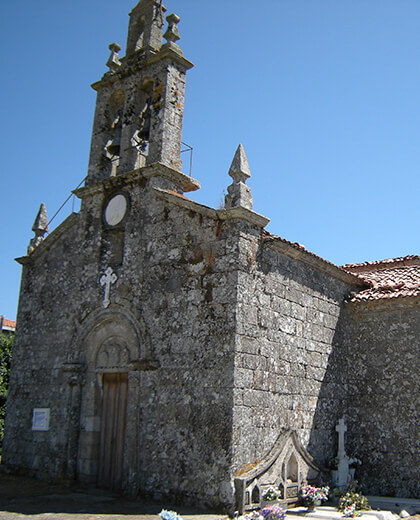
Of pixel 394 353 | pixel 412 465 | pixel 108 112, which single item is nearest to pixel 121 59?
pixel 108 112

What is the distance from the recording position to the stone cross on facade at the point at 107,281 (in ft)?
30.9

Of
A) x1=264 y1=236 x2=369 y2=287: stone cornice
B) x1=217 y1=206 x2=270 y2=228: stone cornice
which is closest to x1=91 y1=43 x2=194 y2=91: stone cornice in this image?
x1=217 y1=206 x2=270 y2=228: stone cornice

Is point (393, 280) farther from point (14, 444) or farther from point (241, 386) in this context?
point (14, 444)

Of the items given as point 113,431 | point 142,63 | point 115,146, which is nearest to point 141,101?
point 142,63

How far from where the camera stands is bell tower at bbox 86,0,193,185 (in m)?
9.64

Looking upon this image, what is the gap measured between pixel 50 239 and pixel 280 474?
22.5 ft

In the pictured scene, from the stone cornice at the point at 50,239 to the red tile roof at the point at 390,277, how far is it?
6.05 m

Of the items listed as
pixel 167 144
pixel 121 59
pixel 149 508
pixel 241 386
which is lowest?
pixel 149 508

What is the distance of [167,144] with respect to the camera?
31.1 feet

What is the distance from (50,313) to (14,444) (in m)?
2.76

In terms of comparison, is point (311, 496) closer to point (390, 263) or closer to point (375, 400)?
point (375, 400)

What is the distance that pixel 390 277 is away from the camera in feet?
39.3

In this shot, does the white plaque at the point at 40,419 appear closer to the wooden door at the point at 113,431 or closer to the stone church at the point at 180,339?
the stone church at the point at 180,339

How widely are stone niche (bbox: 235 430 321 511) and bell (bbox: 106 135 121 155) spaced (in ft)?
20.9
